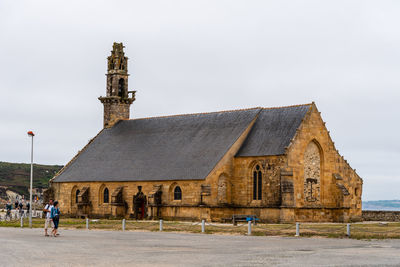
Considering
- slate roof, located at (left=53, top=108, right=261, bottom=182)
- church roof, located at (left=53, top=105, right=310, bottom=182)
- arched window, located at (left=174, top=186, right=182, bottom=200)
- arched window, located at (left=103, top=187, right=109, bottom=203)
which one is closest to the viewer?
church roof, located at (left=53, top=105, right=310, bottom=182)

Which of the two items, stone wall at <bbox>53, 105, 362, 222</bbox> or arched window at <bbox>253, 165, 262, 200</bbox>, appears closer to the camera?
stone wall at <bbox>53, 105, 362, 222</bbox>

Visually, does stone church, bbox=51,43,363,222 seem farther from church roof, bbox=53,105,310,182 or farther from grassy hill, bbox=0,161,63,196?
grassy hill, bbox=0,161,63,196

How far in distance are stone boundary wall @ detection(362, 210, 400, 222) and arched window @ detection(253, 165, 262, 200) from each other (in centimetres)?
1130

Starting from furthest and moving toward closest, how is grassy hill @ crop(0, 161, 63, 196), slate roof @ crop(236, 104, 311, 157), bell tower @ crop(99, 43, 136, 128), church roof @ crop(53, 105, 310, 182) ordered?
grassy hill @ crop(0, 161, 63, 196)
bell tower @ crop(99, 43, 136, 128)
church roof @ crop(53, 105, 310, 182)
slate roof @ crop(236, 104, 311, 157)

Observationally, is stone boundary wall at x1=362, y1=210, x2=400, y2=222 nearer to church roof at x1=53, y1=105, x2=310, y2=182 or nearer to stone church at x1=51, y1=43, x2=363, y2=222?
stone church at x1=51, y1=43, x2=363, y2=222

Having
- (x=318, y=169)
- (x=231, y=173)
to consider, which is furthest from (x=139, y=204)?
(x=318, y=169)

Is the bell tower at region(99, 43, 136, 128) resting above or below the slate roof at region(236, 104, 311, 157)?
above

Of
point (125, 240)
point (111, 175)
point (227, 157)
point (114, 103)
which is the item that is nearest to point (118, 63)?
point (114, 103)

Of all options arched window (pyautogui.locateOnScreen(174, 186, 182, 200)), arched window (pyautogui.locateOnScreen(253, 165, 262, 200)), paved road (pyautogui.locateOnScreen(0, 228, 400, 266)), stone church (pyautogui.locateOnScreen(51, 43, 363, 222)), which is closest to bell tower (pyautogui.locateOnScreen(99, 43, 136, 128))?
stone church (pyautogui.locateOnScreen(51, 43, 363, 222))

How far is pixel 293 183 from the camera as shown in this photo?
156 ft

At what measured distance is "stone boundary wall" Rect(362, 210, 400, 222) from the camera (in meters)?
54.7

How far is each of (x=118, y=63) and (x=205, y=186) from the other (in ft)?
74.5

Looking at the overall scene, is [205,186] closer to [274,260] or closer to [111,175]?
[111,175]

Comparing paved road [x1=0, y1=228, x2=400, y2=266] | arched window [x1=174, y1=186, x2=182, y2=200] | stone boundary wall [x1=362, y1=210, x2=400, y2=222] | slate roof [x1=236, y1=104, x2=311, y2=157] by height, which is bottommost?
paved road [x1=0, y1=228, x2=400, y2=266]
